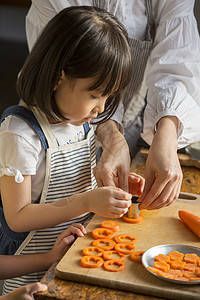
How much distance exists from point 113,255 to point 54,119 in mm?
424

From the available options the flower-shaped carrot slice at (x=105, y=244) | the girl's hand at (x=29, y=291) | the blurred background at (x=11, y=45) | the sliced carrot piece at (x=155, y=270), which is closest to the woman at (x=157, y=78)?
the flower-shaped carrot slice at (x=105, y=244)

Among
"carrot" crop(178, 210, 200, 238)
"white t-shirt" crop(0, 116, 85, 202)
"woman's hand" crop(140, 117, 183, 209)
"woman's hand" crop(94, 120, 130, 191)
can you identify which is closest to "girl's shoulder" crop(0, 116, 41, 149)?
"white t-shirt" crop(0, 116, 85, 202)

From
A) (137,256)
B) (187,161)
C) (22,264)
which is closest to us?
(137,256)

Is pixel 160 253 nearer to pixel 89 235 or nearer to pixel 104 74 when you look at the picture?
pixel 89 235

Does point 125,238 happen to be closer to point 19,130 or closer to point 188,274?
point 188,274

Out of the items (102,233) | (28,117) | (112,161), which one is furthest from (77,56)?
(102,233)

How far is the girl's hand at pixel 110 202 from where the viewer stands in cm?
108

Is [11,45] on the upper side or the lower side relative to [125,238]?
lower

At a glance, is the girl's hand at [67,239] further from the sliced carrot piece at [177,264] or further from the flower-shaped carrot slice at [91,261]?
the sliced carrot piece at [177,264]

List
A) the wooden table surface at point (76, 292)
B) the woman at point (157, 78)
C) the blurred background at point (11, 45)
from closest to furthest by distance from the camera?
the wooden table surface at point (76, 292) < the woman at point (157, 78) < the blurred background at point (11, 45)

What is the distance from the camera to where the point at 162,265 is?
91cm

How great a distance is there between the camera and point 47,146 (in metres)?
1.22

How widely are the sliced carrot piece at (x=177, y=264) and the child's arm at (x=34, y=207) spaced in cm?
23

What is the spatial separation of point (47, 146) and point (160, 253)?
1.38 feet
